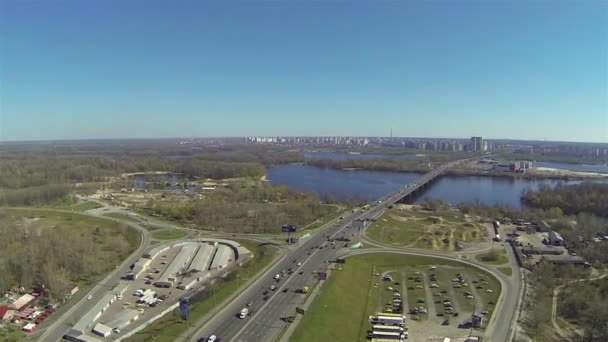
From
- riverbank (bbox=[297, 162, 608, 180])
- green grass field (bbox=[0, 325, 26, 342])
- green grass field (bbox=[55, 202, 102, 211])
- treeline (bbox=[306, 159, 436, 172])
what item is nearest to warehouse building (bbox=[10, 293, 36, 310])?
green grass field (bbox=[0, 325, 26, 342])

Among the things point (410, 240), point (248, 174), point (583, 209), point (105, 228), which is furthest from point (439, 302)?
point (248, 174)

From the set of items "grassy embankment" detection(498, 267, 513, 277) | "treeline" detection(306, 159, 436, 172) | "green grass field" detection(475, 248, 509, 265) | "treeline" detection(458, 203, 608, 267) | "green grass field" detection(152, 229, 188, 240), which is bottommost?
"green grass field" detection(152, 229, 188, 240)

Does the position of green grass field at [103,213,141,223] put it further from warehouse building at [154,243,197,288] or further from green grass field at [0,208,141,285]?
warehouse building at [154,243,197,288]

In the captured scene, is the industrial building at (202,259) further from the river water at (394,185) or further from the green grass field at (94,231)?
the river water at (394,185)

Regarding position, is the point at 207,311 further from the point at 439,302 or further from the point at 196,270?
the point at 439,302

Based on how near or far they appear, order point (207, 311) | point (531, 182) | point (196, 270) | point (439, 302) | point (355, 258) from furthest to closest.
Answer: point (531, 182) < point (355, 258) < point (196, 270) < point (439, 302) < point (207, 311)

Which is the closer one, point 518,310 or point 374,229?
point 518,310

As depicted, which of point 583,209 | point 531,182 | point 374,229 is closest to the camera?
point 374,229
